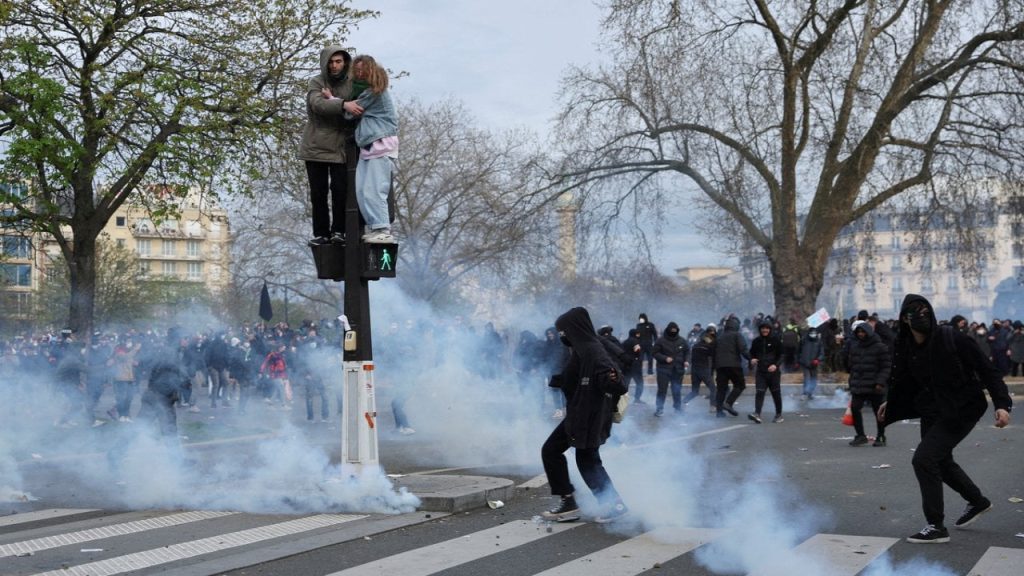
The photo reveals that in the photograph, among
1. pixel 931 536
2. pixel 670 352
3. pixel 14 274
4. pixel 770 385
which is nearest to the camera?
pixel 931 536

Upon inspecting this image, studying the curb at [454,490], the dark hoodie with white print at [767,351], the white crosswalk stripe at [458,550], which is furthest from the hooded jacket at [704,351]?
the white crosswalk stripe at [458,550]

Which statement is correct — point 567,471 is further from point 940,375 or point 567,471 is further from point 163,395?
point 163,395

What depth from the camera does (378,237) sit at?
358 inches

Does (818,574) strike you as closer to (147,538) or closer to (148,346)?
(147,538)

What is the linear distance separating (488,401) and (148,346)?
510 cm

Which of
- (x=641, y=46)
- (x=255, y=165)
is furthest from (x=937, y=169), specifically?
(x=255, y=165)

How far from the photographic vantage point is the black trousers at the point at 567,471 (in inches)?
322

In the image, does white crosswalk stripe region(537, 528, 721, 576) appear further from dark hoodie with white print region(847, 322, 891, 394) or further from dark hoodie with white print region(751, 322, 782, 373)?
dark hoodie with white print region(751, 322, 782, 373)

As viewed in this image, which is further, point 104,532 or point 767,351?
point 767,351

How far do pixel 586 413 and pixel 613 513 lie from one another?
0.77m

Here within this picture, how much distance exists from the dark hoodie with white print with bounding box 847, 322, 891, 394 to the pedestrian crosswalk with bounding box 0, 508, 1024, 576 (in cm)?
722

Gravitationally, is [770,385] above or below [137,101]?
below

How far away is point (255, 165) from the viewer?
19422mm

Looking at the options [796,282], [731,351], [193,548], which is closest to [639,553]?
[193,548]
